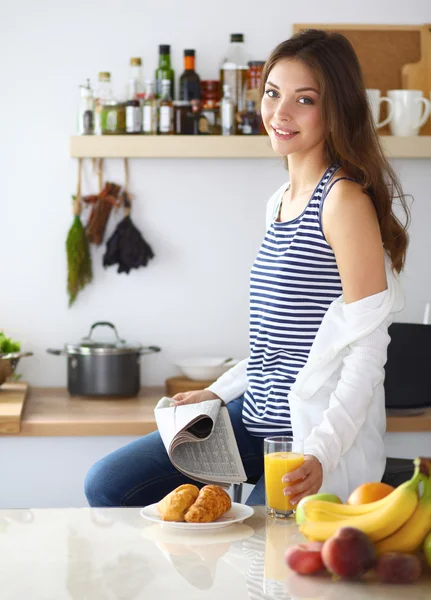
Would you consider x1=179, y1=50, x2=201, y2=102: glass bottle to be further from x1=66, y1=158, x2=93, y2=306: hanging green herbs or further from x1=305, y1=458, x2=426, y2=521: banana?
x1=305, y1=458, x2=426, y2=521: banana

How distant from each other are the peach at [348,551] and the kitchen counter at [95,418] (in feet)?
4.88

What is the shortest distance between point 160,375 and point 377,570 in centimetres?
207

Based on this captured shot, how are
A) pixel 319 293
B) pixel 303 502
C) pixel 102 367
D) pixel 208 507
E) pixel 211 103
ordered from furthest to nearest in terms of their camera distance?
pixel 211 103, pixel 102 367, pixel 319 293, pixel 208 507, pixel 303 502

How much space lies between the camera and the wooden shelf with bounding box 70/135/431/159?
2.79 meters

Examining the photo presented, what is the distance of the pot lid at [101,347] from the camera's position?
2.73m

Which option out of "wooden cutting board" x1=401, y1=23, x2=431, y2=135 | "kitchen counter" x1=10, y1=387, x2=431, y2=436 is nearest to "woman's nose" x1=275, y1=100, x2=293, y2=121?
"kitchen counter" x1=10, y1=387, x2=431, y2=436

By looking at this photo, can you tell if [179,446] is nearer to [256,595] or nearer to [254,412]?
[254,412]

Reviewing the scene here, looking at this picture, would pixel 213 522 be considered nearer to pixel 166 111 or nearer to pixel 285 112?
pixel 285 112

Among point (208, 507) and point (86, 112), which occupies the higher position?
point (86, 112)

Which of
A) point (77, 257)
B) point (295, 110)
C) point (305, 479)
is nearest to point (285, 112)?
point (295, 110)

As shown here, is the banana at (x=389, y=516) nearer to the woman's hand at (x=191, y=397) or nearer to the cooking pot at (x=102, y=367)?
the woman's hand at (x=191, y=397)

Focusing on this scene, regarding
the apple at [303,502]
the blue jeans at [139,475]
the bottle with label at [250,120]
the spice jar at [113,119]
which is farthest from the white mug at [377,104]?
→ the apple at [303,502]

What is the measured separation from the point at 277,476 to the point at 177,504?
0.49 ft

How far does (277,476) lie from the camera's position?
50.6 inches
